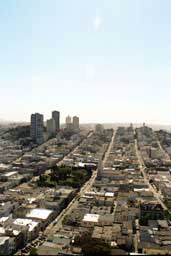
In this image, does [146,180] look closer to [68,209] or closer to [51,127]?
[68,209]

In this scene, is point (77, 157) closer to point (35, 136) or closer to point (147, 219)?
point (35, 136)

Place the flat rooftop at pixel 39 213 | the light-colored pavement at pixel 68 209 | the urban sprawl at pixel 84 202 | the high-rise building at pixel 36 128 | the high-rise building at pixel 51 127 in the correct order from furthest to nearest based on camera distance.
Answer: the high-rise building at pixel 51 127 → the high-rise building at pixel 36 128 → the flat rooftop at pixel 39 213 → the light-colored pavement at pixel 68 209 → the urban sprawl at pixel 84 202

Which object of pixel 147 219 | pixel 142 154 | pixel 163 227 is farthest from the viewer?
pixel 142 154

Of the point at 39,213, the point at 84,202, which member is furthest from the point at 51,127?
the point at 39,213

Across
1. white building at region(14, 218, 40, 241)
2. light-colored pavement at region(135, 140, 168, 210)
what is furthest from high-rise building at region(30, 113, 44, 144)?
white building at region(14, 218, 40, 241)

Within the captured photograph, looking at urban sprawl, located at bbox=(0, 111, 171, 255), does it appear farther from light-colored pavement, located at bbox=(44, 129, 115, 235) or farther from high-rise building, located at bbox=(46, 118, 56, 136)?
high-rise building, located at bbox=(46, 118, 56, 136)

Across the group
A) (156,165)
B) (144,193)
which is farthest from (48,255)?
(156,165)

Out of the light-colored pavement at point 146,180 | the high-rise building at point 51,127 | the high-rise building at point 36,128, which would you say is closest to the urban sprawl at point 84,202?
the light-colored pavement at point 146,180

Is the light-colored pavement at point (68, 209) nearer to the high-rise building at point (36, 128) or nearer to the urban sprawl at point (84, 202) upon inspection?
the urban sprawl at point (84, 202)
